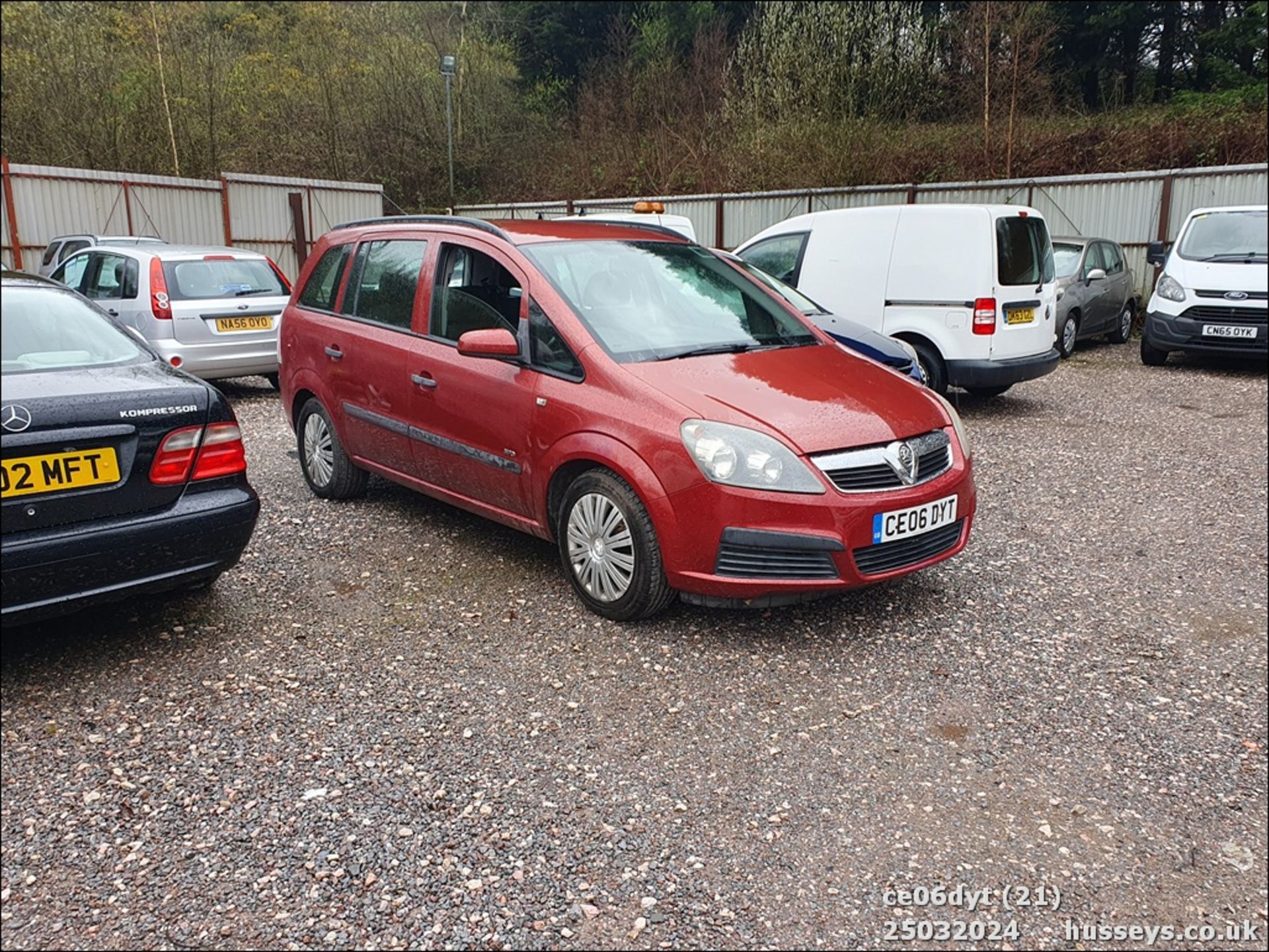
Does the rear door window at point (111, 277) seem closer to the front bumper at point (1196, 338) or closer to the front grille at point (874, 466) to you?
the front grille at point (874, 466)

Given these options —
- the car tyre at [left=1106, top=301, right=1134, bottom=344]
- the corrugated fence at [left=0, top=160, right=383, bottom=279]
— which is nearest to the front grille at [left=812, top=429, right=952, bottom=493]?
the car tyre at [left=1106, top=301, right=1134, bottom=344]

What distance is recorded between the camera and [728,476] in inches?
138

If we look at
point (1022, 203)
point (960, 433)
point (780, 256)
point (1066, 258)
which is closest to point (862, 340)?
point (780, 256)

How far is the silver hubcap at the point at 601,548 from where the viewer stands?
12.5ft

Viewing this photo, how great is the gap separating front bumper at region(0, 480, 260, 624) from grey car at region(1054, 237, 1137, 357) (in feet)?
30.5

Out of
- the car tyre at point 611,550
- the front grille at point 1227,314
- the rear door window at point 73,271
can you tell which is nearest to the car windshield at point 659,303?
the car tyre at point 611,550

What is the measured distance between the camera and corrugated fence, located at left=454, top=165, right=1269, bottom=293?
39.4ft

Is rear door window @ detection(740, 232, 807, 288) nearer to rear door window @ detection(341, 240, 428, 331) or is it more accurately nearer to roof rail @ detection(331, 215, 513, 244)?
roof rail @ detection(331, 215, 513, 244)

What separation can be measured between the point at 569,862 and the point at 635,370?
2003mm

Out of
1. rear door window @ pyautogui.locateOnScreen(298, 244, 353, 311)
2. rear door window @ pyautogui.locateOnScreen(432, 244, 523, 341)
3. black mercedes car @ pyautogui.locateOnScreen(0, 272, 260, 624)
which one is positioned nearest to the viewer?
black mercedes car @ pyautogui.locateOnScreen(0, 272, 260, 624)

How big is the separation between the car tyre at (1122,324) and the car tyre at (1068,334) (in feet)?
1.35

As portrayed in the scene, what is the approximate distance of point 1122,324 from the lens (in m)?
11.2

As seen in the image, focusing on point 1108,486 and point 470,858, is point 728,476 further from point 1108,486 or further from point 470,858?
point 1108,486

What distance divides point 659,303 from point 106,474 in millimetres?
2364
